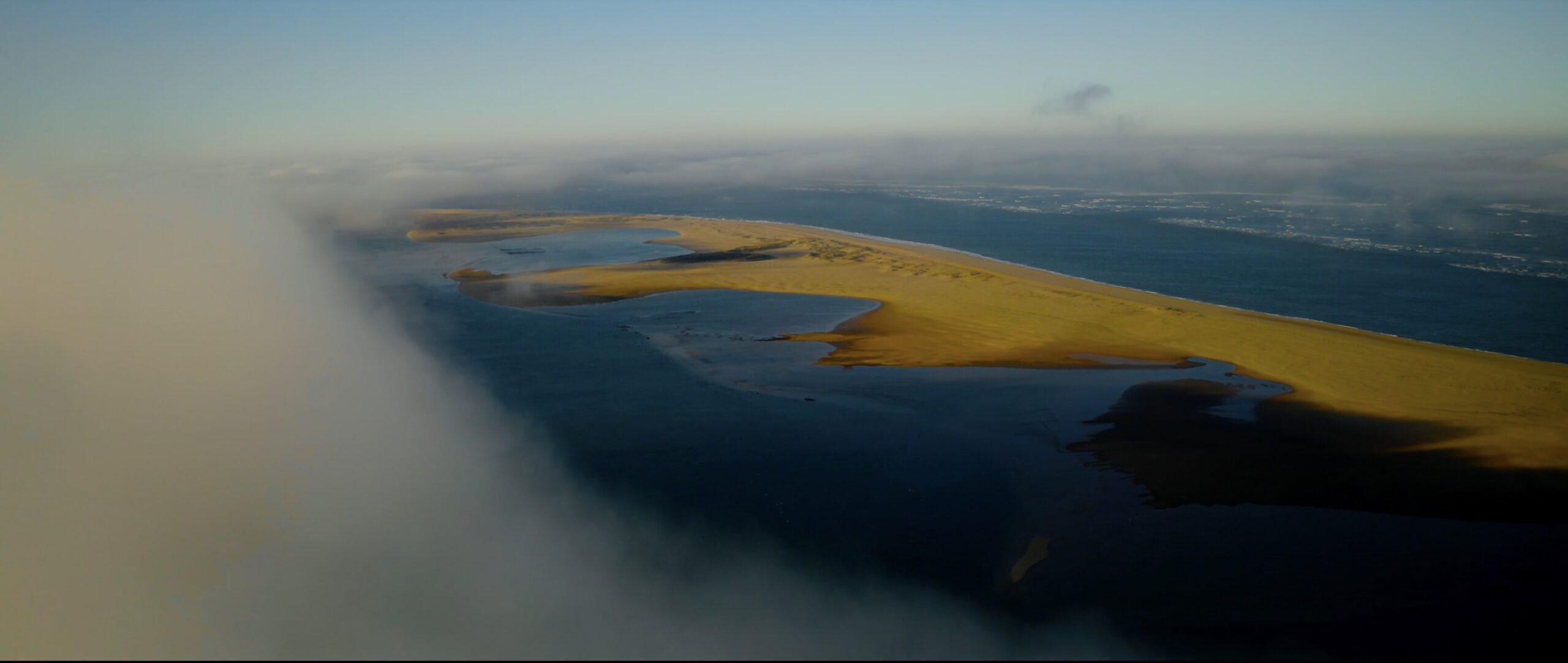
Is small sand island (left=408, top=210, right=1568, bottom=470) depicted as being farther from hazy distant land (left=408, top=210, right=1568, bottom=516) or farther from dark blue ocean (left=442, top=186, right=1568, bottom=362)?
dark blue ocean (left=442, top=186, right=1568, bottom=362)

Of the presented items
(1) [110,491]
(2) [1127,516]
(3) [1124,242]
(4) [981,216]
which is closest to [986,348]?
(2) [1127,516]

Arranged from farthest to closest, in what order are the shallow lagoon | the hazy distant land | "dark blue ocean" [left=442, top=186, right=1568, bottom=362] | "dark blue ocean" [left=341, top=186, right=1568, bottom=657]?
"dark blue ocean" [left=442, top=186, right=1568, bottom=362], the hazy distant land, "dark blue ocean" [left=341, top=186, right=1568, bottom=657], the shallow lagoon

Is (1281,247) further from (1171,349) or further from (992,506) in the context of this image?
(992,506)

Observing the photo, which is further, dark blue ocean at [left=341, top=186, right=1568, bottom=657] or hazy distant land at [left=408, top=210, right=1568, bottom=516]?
hazy distant land at [left=408, top=210, right=1568, bottom=516]

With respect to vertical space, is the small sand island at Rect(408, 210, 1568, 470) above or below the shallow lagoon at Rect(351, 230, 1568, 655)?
above

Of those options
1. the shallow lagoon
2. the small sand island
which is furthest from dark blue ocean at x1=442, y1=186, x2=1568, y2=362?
the shallow lagoon

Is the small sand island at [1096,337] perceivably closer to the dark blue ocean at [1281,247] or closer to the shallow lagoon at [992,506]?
the shallow lagoon at [992,506]

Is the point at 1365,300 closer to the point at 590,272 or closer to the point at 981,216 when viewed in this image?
the point at 590,272

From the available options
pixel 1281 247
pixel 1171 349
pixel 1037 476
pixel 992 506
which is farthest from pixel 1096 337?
pixel 1281 247
